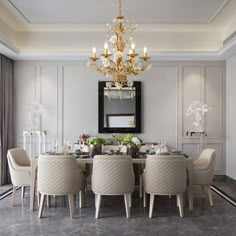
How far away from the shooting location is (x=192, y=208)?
473cm

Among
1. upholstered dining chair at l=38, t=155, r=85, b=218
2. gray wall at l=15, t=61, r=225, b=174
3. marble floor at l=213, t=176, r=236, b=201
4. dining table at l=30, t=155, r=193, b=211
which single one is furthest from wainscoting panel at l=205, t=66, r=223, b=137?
upholstered dining chair at l=38, t=155, r=85, b=218

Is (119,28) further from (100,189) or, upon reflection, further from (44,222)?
(44,222)

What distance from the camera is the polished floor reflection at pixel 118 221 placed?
12.5 ft

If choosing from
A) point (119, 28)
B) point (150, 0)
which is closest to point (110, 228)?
point (119, 28)

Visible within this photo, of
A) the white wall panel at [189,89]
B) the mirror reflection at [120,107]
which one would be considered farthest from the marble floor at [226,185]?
the mirror reflection at [120,107]

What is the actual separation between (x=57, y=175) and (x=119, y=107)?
325 cm

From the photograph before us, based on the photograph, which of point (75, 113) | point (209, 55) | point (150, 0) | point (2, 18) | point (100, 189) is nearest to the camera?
point (100, 189)

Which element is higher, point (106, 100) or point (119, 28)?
point (119, 28)

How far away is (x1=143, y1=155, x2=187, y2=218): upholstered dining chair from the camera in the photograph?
169 inches

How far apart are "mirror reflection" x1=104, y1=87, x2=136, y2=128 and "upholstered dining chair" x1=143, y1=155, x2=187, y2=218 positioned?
9.74ft

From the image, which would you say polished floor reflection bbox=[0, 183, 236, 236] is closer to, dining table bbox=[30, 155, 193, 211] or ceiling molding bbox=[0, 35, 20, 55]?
dining table bbox=[30, 155, 193, 211]

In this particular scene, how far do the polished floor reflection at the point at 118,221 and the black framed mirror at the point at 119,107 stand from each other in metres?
2.38

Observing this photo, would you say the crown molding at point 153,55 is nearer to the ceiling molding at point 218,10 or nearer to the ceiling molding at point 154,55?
the ceiling molding at point 154,55

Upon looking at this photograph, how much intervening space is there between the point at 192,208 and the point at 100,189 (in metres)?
1.41
